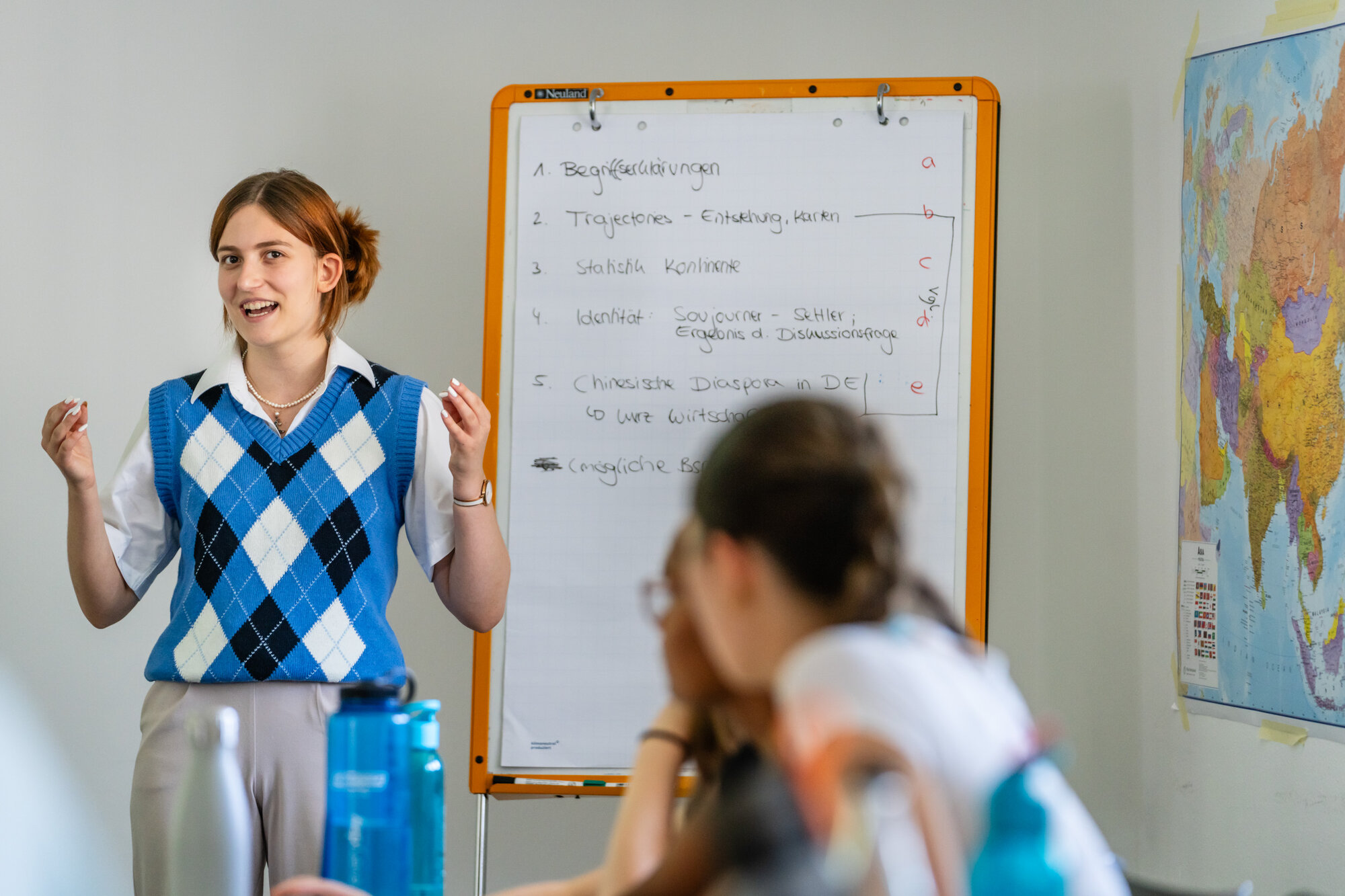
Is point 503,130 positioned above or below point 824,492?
above

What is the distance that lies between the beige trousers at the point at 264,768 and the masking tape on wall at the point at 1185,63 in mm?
1713

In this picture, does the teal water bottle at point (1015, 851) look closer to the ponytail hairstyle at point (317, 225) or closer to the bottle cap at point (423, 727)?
the bottle cap at point (423, 727)

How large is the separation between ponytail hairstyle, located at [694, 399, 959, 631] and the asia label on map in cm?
127

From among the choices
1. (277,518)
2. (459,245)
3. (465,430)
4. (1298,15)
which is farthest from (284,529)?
(1298,15)

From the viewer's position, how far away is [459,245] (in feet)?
7.68

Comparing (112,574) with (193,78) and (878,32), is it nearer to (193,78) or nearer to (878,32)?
(193,78)

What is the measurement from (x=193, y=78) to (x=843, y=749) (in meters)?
2.23

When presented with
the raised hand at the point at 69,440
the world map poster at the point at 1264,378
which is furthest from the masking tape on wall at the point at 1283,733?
the raised hand at the point at 69,440

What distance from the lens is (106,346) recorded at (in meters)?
2.27

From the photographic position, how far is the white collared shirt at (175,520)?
5.24 feet

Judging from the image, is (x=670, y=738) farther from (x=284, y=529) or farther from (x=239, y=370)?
(x=239, y=370)

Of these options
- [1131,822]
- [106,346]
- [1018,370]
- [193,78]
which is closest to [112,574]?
[106,346]

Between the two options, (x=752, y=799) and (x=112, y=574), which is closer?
(x=752, y=799)

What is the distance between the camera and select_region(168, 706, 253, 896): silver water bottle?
85cm
